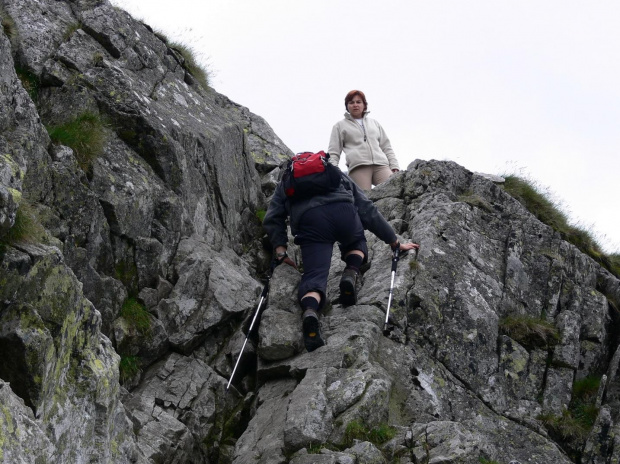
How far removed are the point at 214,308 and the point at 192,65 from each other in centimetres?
772

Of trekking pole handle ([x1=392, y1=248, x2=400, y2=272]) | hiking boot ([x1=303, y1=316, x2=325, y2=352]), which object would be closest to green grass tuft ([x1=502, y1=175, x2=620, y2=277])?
trekking pole handle ([x1=392, y1=248, x2=400, y2=272])

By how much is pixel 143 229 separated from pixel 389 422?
15.7ft

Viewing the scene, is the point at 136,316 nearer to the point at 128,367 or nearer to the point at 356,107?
→ the point at 128,367

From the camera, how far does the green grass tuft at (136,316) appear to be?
10297mm

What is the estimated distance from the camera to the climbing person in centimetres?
1114

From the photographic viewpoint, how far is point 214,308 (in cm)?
1116

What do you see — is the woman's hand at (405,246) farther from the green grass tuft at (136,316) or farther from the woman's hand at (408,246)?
the green grass tuft at (136,316)

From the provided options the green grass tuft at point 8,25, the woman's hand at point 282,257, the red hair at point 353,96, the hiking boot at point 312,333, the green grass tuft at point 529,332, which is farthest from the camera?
the red hair at point 353,96

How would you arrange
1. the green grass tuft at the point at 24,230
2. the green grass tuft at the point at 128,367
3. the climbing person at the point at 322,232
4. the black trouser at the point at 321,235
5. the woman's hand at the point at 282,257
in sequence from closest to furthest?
the green grass tuft at the point at 24,230, the green grass tuft at the point at 128,367, the climbing person at the point at 322,232, the black trouser at the point at 321,235, the woman's hand at the point at 282,257

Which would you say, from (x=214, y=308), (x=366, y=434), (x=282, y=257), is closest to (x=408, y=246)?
(x=282, y=257)

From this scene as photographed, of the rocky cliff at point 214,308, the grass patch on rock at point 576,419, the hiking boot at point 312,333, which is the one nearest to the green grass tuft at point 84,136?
the rocky cliff at point 214,308

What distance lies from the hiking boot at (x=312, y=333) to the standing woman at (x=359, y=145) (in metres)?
6.90

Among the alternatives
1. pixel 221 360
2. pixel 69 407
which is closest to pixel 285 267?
pixel 221 360

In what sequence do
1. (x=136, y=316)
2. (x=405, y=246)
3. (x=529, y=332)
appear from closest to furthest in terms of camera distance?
(x=136, y=316), (x=529, y=332), (x=405, y=246)
